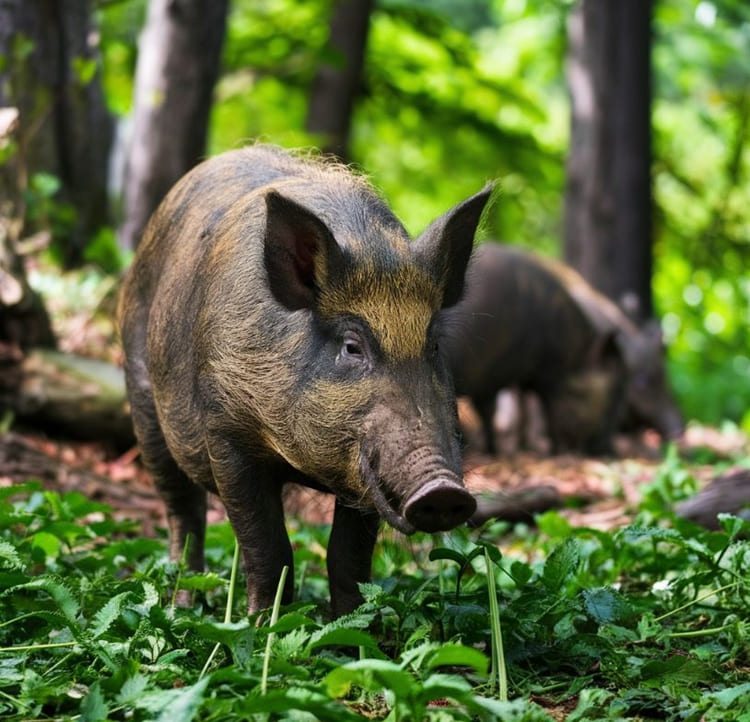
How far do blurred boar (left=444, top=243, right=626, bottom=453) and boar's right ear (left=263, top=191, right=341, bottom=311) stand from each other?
6830 mm

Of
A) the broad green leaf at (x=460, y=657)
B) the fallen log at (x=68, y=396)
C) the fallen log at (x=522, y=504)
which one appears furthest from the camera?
the fallen log at (x=68, y=396)

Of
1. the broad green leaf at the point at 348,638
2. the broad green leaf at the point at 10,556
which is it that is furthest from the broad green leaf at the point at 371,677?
the broad green leaf at the point at 10,556

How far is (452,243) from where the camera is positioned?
175 inches

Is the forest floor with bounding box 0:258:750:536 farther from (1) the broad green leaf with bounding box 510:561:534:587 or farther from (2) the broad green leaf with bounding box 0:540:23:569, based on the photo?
(2) the broad green leaf with bounding box 0:540:23:569

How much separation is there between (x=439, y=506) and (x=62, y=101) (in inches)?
273

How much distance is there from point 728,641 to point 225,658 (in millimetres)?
1808

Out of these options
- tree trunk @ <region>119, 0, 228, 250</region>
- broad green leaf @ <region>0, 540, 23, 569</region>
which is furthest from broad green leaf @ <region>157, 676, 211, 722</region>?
tree trunk @ <region>119, 0, 228, 250</region>

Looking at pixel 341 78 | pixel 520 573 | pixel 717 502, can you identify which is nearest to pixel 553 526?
pixel 717 502

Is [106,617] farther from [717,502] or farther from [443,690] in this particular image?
[717,502]

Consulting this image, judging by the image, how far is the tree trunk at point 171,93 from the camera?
939cm

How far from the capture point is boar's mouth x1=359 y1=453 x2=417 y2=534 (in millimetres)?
3676

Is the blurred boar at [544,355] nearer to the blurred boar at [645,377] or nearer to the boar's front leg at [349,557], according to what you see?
the blurred boar at [645,377]

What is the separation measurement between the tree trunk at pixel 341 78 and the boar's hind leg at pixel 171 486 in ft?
29.5

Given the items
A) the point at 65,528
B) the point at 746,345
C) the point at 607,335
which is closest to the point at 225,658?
the point at 65,528
